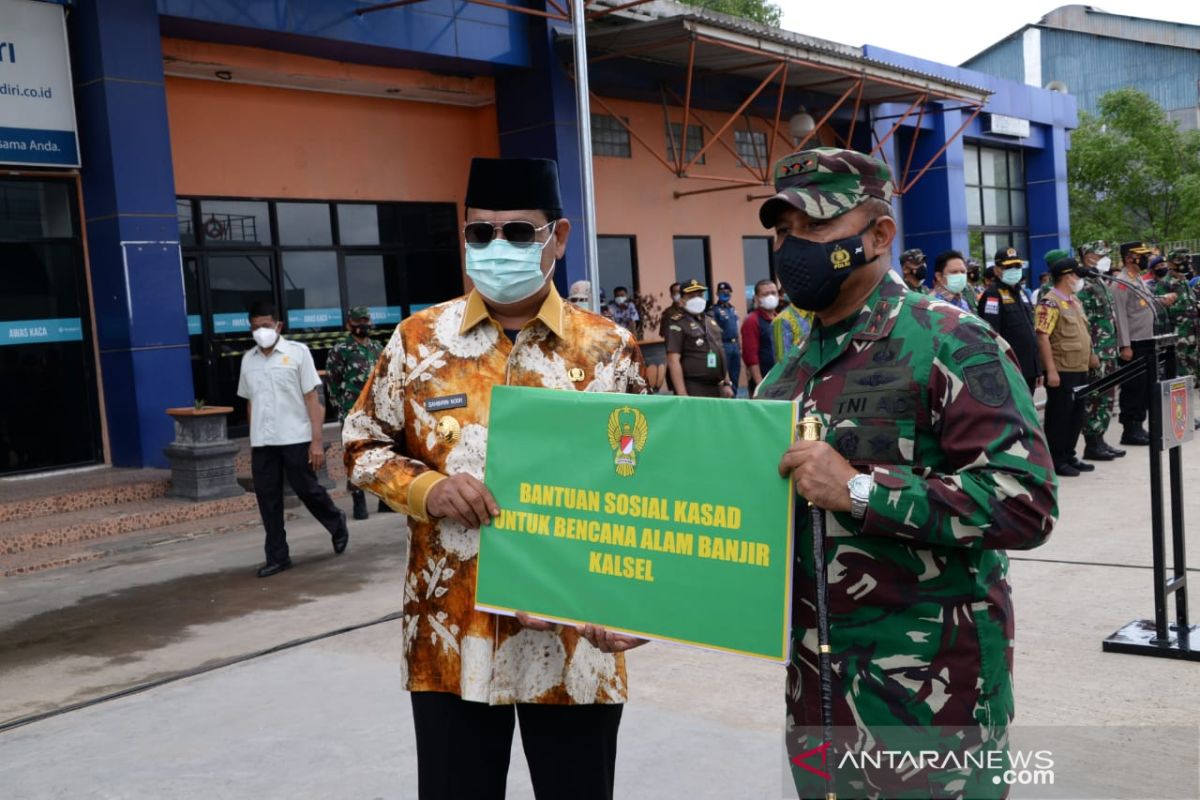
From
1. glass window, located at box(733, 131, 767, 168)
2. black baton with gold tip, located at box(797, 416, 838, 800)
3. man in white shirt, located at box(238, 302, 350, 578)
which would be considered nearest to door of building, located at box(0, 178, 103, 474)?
man in white shirt, located at box(238, 302, 350, 578)

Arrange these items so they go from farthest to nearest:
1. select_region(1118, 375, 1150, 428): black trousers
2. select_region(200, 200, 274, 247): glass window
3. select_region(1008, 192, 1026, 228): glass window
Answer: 1. select_region(1008, 192, 1026, 228): glass window
2. select_region(200, 200, 274, 247): glass window
3. select_region(1118, 375, 1150, 428): black trousers

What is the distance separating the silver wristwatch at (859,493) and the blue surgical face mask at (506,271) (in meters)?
1.02

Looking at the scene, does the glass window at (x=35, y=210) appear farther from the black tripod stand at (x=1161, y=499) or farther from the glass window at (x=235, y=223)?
the black tripod stand at (x=1161, y=499)

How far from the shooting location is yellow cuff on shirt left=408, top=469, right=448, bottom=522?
7.68ft

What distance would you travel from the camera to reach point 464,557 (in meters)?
2.42

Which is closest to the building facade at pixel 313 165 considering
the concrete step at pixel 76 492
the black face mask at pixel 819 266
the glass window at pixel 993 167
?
the concrete step at pixel 76 492

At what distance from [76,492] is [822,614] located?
9225 millimetres

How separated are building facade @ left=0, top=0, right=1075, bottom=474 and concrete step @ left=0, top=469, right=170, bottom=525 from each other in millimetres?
439

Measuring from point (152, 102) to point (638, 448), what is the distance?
33.1ft

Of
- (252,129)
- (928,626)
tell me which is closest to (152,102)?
(252,129)

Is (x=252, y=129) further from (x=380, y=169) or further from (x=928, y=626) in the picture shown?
(x=928, y=626)

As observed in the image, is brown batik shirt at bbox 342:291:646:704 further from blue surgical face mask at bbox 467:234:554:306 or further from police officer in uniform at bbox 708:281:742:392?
police officer in uniform at bbox 708:281:742:392

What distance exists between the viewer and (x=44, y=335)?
35.8 feet

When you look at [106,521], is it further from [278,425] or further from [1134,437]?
[1134,437]
